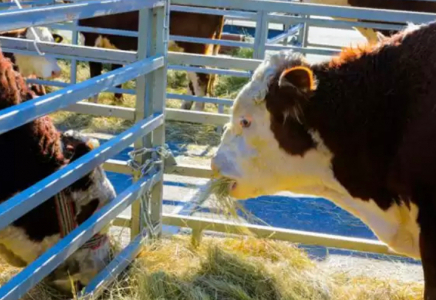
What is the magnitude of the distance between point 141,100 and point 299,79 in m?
1.01

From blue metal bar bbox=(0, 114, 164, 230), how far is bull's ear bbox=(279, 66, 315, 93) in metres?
0.84

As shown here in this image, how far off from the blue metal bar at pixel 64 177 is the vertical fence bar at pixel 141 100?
0.24 feet

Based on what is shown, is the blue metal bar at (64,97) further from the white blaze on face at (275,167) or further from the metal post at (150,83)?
the white blaze on face at (275,167)

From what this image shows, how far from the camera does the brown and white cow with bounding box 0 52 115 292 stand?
3365mm

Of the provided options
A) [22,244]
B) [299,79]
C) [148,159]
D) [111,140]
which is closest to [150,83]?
[148,159]

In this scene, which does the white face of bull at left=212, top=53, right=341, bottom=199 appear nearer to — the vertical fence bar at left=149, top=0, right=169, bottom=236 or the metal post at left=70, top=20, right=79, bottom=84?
the vertical fence bar at left=149, top=0, right=169, bottom=236

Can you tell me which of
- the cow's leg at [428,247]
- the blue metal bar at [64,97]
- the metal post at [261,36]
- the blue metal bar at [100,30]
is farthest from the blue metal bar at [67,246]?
the blue metal bar at [100,30]

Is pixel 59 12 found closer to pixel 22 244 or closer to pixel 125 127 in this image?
pixel 22 244

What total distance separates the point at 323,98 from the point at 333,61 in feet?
0.81

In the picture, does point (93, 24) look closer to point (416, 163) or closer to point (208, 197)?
point (208, 197)

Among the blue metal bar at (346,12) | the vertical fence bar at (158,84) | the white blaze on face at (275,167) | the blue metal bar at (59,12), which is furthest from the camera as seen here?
the blue metal bar at (346,12)

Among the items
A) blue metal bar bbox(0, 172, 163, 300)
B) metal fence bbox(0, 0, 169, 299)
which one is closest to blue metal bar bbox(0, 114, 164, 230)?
metal fence bbox(0, 0, 169, 299)

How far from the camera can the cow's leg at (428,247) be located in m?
3.08

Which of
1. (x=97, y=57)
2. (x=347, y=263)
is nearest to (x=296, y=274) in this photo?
(x=347, y=263)
